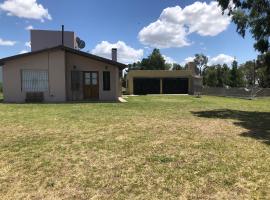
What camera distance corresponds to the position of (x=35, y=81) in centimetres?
2014

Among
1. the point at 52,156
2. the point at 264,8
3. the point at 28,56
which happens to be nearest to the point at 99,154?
the point at 52,156

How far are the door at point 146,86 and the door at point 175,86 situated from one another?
38.3 inches

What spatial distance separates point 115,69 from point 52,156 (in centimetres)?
1572

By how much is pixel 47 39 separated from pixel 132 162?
27593 mm

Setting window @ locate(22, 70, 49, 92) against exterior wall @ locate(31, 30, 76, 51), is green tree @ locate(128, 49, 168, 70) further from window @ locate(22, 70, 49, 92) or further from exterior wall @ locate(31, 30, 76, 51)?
window @ locate(22, 70, 49, 92)

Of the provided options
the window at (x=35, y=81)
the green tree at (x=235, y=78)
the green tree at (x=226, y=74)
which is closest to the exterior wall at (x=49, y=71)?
the window at (x=35, y=81)

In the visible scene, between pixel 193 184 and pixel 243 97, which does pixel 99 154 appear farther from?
pixel 243 97

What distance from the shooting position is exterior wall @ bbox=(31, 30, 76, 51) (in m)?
31.0

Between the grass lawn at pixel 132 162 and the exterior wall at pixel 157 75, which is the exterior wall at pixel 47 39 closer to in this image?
the exterior wall at pixel 157 75

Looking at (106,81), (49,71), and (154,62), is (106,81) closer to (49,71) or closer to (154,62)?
(49,71)

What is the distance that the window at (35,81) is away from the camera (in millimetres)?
20109

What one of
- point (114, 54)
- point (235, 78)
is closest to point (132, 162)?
point (114, 54)

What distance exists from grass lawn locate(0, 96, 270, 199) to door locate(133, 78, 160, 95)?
31.0 meters

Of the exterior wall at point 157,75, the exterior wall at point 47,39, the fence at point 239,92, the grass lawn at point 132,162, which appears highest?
the exterior wall at point 47,39
